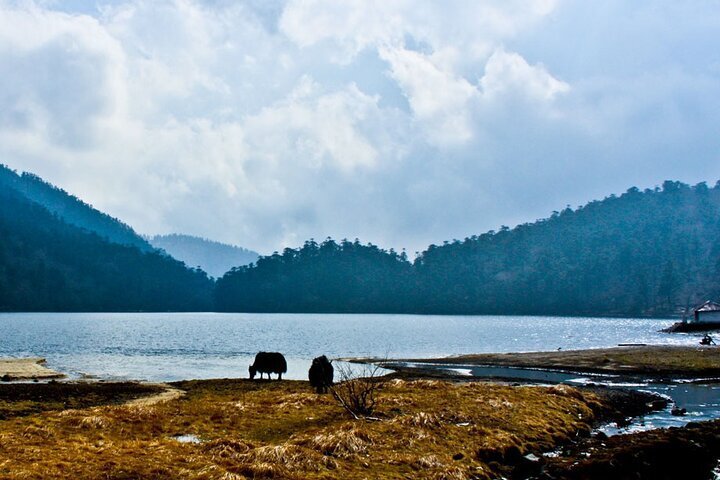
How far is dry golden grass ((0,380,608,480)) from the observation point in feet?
54.6

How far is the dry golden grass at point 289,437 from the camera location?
16.6 metres

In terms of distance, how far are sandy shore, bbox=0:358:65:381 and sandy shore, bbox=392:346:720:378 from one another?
1561 inches

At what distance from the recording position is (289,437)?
21.3 m

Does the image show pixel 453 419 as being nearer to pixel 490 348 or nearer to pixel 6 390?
pixel 6 390

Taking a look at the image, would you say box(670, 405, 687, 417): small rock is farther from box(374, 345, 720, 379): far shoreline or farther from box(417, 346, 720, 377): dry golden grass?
box(417, 346, 720, 377): dry golden grass

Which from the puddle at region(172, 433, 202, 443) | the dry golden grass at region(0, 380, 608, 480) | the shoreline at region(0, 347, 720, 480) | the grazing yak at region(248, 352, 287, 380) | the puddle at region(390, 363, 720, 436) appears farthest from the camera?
the grazing yak at region(248, 352, 287, 380)

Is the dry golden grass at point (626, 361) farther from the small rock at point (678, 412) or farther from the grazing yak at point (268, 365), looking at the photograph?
the grazing yak at point (268, 365)

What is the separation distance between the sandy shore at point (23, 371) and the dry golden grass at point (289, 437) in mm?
24815

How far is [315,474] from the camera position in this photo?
55.2 ft

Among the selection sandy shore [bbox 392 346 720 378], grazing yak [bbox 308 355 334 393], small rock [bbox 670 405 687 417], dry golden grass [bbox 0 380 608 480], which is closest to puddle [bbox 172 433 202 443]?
dry golden grass [bbox 0 380 608 480]

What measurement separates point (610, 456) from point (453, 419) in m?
6.39

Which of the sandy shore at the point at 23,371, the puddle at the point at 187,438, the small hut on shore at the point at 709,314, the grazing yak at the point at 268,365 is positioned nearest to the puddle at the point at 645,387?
the grazing yak at the point at 268,365

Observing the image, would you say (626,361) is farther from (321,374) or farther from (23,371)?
(23,371)

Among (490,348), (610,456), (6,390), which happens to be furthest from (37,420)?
(490,348)
